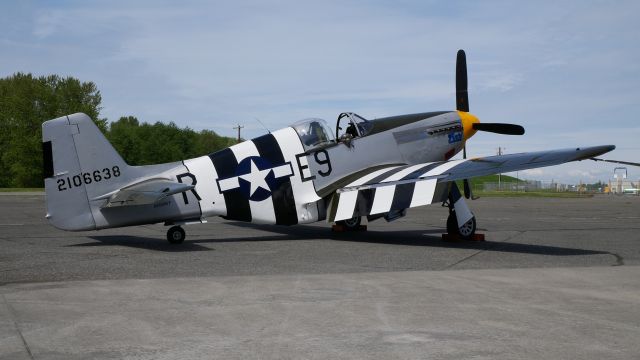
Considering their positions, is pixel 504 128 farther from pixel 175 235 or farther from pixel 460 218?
pixel 175 235

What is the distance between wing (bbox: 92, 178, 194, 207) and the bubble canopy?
3569 mm

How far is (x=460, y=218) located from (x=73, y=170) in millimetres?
8366

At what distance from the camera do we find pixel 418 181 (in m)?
13.1

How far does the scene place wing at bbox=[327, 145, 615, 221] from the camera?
480 inches

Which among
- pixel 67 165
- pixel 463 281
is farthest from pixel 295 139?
pixel 463 281

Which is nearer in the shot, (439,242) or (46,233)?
(439,242)

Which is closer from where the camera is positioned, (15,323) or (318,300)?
(15,323)

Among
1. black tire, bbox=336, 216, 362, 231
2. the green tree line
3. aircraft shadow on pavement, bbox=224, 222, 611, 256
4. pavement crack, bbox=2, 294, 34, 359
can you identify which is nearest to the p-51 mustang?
aircraft shadow on pavement, bbox=224, 222, 611, 256

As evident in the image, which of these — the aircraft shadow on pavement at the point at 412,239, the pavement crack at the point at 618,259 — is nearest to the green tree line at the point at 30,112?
the aircraft shadow on pavement at the point at 412,239

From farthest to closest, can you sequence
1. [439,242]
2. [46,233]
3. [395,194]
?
[46,233] < [439,242] < [395,194]

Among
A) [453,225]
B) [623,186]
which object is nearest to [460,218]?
[453,225]

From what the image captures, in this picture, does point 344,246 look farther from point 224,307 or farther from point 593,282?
point 224,307

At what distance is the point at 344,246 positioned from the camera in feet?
44.2

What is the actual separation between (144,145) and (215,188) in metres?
87.8
